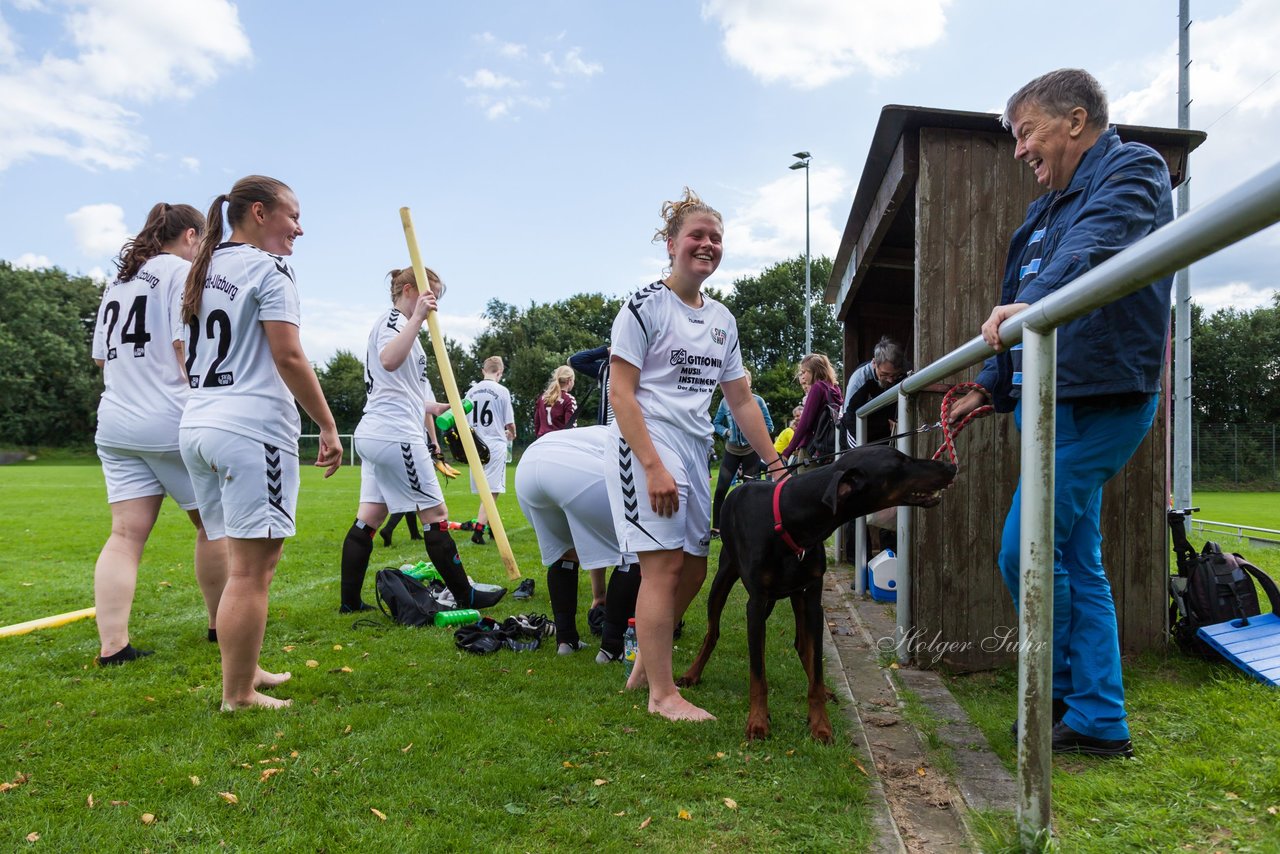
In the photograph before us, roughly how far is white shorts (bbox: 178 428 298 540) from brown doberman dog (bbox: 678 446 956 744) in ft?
5.89

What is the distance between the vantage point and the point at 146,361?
3.91m

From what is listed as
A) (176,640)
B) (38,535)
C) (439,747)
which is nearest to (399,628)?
(176,640)

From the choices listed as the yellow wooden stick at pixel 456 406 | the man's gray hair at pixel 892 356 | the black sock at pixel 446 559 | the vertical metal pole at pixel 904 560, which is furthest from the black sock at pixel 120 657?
the man's gray hair at pixel 892 356

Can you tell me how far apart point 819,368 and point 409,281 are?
384 centimetres

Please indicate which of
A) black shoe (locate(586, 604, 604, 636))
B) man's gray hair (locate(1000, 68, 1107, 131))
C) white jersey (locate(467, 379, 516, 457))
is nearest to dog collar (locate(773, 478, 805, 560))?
man's gray hair (locate(1000, 68, 1107, 131))

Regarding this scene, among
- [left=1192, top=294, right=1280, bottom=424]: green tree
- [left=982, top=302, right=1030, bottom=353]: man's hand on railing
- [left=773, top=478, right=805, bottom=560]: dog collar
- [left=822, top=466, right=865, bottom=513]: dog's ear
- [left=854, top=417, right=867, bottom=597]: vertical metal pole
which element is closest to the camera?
[left=982, top=302, right=1030, bottom=353]: man's hand on railing

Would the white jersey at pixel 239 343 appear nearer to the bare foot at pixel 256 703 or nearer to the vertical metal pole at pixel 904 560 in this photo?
the bare foot at pixel 256 703

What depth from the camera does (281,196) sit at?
10.9ft

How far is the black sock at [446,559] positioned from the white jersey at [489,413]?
4781 millimetres

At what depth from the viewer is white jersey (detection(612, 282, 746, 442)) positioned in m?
3.18

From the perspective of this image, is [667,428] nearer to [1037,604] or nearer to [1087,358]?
[1087,358]

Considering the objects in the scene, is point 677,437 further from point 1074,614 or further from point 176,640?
A: point 176,640

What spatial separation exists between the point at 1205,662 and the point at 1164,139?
103 inches

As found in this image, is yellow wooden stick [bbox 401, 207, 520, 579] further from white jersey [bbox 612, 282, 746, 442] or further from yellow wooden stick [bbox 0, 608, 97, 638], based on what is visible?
yellow wooden stick [bbox 0, 608, 97, 638]
